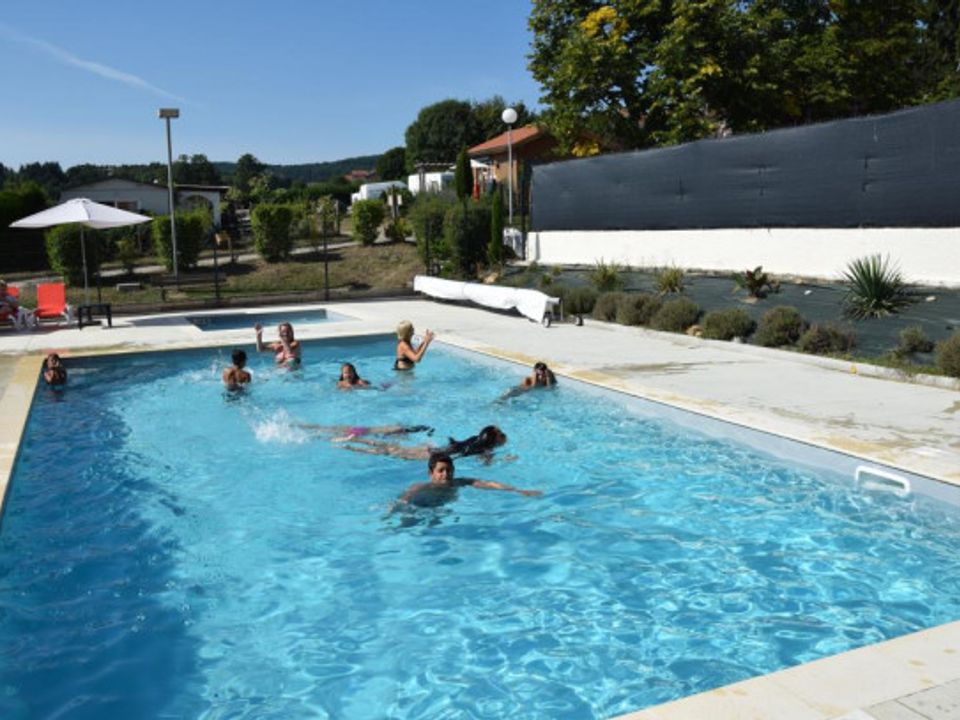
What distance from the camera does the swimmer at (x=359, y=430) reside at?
9453 millimetres

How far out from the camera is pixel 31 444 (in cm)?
902

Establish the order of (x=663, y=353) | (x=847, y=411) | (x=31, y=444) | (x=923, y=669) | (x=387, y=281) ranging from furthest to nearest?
(x=387, y=281)
(x=663, y=353)
(x=31, y=444)
(x=847, y=411)
(x=923, y=669)

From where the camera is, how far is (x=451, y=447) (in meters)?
8.16

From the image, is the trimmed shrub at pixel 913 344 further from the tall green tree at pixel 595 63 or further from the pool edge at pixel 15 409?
the tall green tree at pixel 595 63

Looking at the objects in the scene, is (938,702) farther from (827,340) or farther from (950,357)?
(827,340)

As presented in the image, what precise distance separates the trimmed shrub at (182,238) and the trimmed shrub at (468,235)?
8749 millimetres

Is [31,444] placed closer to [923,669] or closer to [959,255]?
[923,669]

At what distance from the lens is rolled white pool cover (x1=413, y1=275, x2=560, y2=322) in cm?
1672

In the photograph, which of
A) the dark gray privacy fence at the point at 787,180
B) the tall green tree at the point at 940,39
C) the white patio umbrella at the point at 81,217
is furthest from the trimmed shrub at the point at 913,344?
the tall green tree at the point at 940,39

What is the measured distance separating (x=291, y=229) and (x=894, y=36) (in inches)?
880

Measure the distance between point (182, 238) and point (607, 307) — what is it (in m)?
16.2

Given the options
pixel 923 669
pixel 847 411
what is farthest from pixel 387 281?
pixel 923 669

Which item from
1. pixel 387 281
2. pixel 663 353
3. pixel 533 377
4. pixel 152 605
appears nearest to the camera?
pixel 152 605

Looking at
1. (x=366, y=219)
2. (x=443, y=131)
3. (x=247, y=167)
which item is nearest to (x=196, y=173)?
(x=247, y=167)
